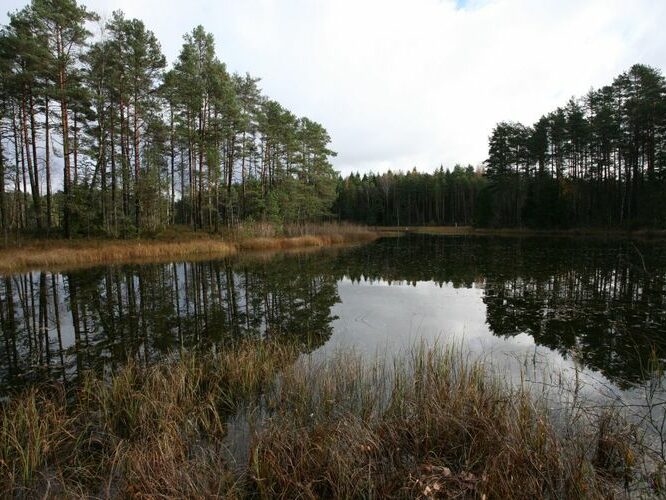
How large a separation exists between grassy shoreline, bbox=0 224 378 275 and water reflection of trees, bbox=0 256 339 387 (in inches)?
90.6

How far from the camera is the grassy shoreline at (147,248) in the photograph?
17.6 meters

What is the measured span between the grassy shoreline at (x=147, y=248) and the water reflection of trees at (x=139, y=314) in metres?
2.30

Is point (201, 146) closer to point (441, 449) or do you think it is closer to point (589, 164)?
point (441, 449)

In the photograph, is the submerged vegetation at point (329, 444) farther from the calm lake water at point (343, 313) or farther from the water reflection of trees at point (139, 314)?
the water reflection of trees at point (139, 314)

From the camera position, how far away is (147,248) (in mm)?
20922

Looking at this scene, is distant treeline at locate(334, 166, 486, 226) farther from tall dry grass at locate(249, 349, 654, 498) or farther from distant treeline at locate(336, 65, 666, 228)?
tall dry grass at locate(249, 349, 654, 498)

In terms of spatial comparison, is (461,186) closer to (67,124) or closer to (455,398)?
(67,124)

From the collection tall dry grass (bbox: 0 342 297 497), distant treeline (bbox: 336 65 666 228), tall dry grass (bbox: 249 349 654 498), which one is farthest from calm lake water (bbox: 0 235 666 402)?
distant treeline (bbox: 336 65 666 228)

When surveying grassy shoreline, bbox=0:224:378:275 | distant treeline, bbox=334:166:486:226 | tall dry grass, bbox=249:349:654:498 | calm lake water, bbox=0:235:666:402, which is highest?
distant treeline, bbox=334:166:486:226

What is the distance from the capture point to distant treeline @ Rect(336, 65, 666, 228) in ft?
104

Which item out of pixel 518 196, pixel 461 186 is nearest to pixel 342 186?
pixel 461 186

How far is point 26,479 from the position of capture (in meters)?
2.87

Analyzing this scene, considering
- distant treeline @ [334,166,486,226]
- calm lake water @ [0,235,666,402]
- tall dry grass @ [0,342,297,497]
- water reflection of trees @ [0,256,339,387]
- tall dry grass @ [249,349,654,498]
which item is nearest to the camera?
tall dry grass @ [249,349,654,498]

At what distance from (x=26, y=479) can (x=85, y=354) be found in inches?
154
